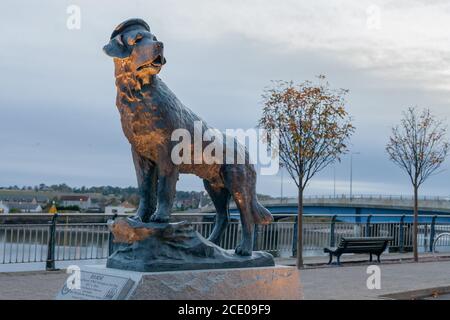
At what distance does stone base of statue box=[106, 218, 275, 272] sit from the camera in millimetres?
6750

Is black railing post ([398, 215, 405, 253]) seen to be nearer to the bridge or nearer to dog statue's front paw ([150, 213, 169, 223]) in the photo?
dog statue's front paw ([150, 213, 169, 223])

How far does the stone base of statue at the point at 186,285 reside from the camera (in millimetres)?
6453

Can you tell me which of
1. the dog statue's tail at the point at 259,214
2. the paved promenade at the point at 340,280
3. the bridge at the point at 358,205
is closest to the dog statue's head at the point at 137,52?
the dog statue's tail at the point at 259,214

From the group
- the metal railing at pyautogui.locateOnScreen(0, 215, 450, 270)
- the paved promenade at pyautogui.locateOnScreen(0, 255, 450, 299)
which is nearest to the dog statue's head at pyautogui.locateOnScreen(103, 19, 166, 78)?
the paved promenade at pyautogui.locateOnScreen(0, 255, 450, 299)

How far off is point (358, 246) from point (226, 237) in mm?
3384

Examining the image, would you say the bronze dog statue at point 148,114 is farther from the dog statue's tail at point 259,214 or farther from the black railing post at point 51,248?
the black railing post at point 51,248

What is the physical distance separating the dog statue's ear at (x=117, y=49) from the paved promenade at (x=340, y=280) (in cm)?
450

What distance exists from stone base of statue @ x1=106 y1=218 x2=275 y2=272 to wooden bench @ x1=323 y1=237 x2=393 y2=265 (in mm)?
9828

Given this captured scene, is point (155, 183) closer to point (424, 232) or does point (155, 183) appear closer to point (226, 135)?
point (226, 135)

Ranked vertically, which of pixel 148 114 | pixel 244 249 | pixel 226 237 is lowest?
pixel 226 237

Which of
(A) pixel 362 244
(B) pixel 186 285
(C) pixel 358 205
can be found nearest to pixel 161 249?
(B) pixel 186 285

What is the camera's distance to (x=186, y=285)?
22.2 feet

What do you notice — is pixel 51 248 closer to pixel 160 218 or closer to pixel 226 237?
pixel 226 237
